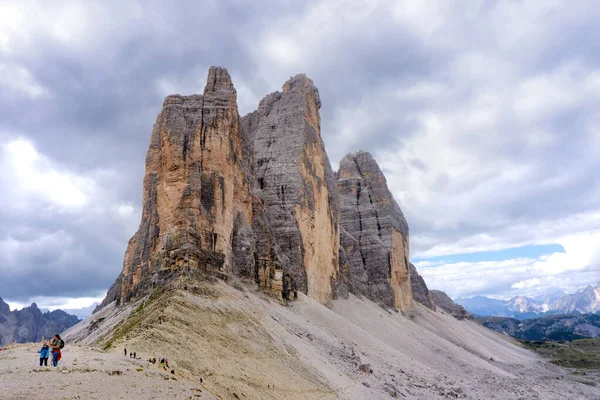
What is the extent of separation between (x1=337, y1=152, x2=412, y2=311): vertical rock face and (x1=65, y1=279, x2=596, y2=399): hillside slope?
2534 cm

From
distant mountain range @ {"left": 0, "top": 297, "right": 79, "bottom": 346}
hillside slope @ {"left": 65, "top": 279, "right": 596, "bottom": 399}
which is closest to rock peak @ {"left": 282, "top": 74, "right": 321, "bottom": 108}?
hillside slope @ {"left": 65, "top": 279, "right": 596, "bottom": 399}

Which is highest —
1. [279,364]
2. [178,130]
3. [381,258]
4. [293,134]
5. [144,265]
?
[293,134]

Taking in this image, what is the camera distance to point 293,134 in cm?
6506

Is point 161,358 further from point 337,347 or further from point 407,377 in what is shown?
point 407,377

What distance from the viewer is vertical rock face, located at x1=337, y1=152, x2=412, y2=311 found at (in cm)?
8425

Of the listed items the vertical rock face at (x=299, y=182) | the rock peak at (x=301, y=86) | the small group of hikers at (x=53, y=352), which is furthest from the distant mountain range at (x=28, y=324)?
the small group of hikers at (x=53, y=352)

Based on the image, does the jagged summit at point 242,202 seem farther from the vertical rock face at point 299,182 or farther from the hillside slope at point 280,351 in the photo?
the hillside slope at point 280,351

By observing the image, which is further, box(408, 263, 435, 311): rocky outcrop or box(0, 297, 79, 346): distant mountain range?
box(0, 297, 79, 346): distant mountain range

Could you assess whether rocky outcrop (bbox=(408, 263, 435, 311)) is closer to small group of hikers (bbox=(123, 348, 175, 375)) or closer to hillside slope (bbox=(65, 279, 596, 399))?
hillside slope (bbox=(65, 279, 596, 399))

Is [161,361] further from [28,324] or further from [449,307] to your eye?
[28,324]

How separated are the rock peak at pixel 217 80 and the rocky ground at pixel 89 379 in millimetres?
33706

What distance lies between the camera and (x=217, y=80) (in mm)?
48469

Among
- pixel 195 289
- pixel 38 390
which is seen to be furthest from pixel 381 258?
pixel 38 390

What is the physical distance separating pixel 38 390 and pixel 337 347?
28.4m
